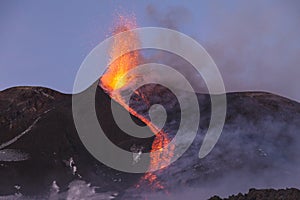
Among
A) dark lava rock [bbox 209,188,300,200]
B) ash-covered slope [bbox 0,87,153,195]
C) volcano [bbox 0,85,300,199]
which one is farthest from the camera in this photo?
ash-covered slope [bbox 0,87,153,195]

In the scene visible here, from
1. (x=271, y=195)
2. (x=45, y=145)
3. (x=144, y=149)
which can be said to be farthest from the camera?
(x=45, y=145)

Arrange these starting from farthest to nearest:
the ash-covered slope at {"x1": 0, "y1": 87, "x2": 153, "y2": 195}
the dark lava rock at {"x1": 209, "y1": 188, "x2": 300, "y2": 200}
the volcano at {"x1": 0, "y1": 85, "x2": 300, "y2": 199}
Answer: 1. the ash-covered slope at {"x1": 0, "y1": 87, "x2": 153, "y2": 195}
2. the volcano at {"x1": 0, "y1": 85, "x2": 300, "y2": 199}
3. the dark lava rock at {"x1": 209, "y1": 188, "x2": 300, "y2": 200}

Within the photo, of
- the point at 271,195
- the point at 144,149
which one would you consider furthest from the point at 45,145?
the point at 271,195

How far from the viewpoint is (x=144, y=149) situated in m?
78.8

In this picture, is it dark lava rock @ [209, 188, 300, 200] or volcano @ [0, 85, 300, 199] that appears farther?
volcano @ [0, 85, 300, 199]

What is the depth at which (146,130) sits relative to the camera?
84062mm

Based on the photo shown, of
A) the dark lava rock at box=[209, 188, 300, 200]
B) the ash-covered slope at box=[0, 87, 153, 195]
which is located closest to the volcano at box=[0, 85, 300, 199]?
the ash-covered slope at box=[0, 87, 153, 195]

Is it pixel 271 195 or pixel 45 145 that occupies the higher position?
pixel 45 145

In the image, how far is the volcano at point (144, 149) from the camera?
63.2 m

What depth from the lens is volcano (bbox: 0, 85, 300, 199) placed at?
63.2 m

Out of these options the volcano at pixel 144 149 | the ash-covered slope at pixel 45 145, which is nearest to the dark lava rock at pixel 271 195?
the volcano at pixel 144 149

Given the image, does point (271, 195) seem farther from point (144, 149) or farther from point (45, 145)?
point (45, 145)

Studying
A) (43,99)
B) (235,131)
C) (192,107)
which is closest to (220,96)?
(192,107)

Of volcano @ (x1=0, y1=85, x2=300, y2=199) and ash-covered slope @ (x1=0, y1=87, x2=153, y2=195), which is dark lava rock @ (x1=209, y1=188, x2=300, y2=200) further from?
ash-covered slope @ (x1=0, y1=87, x2=153, y2=195)
